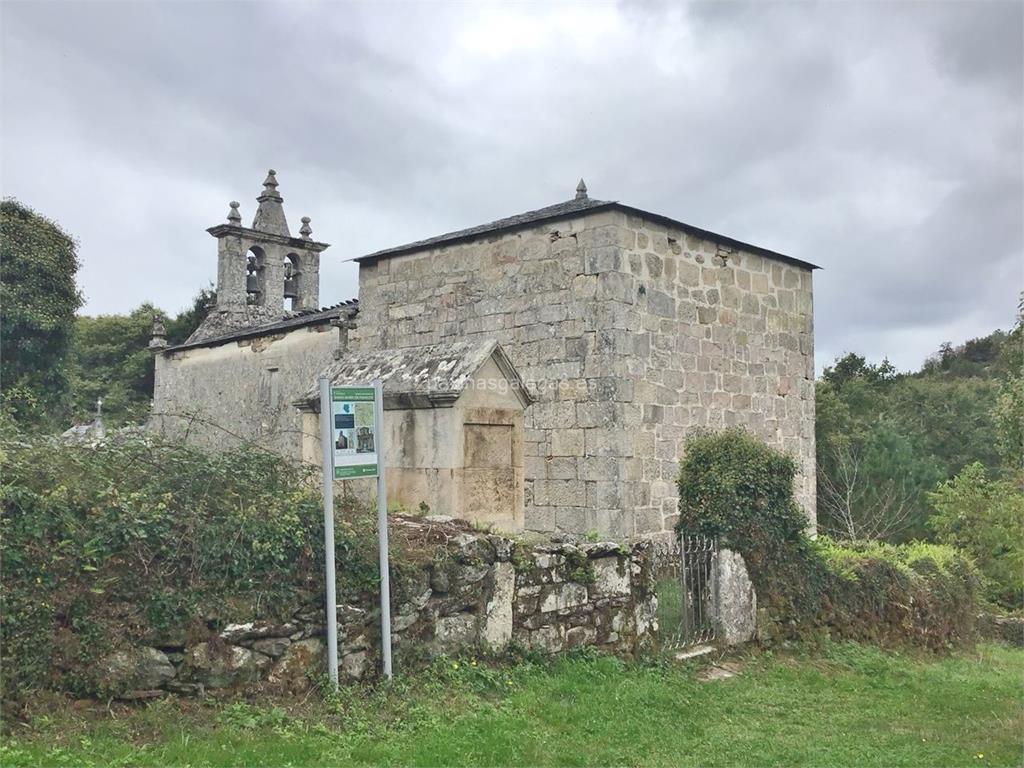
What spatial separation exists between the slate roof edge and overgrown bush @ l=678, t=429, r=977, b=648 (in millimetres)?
8276

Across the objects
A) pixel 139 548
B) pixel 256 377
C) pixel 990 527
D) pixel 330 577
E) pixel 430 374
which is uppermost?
pixel 256 377

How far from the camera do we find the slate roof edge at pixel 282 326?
15.6 m

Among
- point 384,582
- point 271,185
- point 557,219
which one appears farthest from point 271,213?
point 384,582

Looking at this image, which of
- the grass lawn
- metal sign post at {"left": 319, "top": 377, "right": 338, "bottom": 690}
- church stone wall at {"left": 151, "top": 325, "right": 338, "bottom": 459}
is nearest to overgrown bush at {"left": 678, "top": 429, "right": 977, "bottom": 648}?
the grass lawn

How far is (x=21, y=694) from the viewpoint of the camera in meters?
4.23

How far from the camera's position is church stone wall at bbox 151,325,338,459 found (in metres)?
16.0

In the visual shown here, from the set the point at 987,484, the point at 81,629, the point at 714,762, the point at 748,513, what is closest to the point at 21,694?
the point at 81,629

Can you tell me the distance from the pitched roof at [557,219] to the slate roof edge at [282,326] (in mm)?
1952

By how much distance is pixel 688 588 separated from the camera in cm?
807

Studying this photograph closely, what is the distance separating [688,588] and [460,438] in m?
2.71

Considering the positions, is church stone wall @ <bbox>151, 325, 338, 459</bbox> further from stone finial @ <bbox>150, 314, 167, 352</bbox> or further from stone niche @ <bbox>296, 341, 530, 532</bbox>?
stone niche @ <bbox>296, 341, 530, 532</bbox>

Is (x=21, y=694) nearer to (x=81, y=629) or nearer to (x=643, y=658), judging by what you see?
(x=81, y=629)

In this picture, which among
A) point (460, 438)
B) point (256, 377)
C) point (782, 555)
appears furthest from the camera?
point (256, 377)

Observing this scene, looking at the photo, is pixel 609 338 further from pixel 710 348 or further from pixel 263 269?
pixel 263 269
